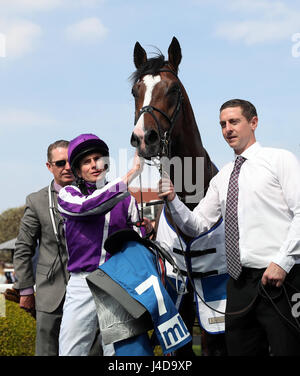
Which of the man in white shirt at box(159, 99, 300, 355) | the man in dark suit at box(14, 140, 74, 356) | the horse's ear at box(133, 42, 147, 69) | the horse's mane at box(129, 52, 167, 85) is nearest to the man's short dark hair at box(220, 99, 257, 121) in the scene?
the man in white shirt at box(159, 99, 300, 355)

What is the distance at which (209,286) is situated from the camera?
3631mm

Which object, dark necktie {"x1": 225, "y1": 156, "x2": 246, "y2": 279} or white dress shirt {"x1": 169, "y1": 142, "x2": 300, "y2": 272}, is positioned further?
dark necktie {"x1": 225, "y1": 156, "x2": 246, "y2": 279}

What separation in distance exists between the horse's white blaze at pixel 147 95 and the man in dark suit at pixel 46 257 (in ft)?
3.68

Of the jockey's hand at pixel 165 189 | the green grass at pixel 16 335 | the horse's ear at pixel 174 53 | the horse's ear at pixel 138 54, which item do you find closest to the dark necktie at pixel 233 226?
the jockey's hand at pixel 165 189

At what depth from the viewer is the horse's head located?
320 centimetres

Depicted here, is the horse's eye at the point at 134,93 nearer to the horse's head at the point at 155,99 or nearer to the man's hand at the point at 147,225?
the horse's head at the point at 155,99

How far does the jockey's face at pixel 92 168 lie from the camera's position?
130 inches

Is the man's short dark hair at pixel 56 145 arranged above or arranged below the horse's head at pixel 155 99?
below

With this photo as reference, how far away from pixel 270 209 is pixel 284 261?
0.31m

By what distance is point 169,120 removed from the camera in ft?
11.4

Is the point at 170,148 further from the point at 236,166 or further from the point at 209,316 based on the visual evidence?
the point at 209,316

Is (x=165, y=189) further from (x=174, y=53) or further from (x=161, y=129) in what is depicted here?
(x=174, y=53)

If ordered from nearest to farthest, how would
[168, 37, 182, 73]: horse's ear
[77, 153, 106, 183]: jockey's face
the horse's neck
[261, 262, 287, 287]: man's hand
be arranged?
[261, 262, 287, 287]: man's hand, [77, 153, 106, 183]: jockey's face, the horse's neck, [168, 37, 182, 73]: horse's ear

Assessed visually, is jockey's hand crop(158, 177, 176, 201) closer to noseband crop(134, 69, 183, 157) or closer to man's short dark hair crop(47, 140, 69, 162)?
noseband crop(134, 69, 183, 157)
